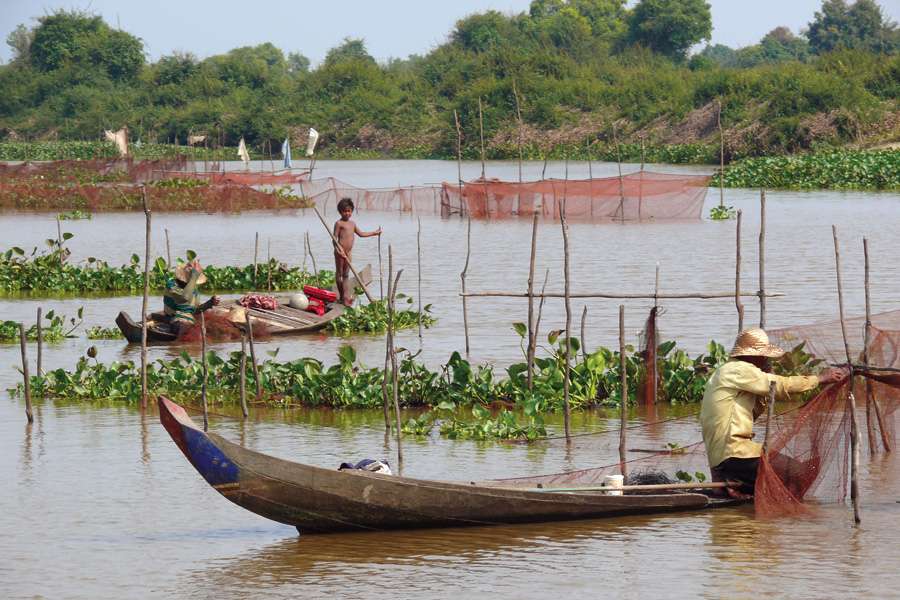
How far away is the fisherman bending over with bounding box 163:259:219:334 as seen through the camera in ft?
43.8

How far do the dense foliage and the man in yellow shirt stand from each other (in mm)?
32710

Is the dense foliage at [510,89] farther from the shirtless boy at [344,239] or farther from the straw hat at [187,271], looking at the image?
the straw hat at [187,271]

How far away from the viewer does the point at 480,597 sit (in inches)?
256

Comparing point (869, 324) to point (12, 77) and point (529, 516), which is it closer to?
point (529, 516)

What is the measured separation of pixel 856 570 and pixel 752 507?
39.3 inches

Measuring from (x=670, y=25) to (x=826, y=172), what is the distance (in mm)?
35472

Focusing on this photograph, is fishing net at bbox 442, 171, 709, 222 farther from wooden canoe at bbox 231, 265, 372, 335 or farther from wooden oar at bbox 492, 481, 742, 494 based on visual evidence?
wooden oar at bbox 492, 481, 742, 494

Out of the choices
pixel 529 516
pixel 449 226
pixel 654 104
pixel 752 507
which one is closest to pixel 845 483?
pixel 752 507

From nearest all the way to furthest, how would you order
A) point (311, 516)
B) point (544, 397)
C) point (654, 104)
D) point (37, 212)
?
point (311, 516)
point (544, 397)
point (37, 212)
point (654, 104)

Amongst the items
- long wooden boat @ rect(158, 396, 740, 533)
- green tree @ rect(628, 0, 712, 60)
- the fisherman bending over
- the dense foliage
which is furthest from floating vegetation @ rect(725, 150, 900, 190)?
green tree @ rect(628, 0, 712, 60)

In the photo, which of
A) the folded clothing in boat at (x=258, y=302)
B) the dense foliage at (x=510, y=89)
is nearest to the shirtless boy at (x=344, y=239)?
the folded clothing in boat at (x=258, y=302)

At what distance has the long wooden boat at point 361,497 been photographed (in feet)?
22.7

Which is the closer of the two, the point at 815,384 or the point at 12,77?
the point at 815,384

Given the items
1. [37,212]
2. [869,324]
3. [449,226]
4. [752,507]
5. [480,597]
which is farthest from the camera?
[37,212]
